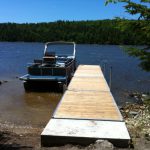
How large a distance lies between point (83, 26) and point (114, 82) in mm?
116778

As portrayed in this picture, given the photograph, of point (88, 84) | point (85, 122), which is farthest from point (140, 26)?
point (88, 84)

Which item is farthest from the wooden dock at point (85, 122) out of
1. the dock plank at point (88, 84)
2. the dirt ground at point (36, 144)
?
the dock plank at point (88, 84)

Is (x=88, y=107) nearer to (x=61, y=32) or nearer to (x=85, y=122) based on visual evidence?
(x=85, y=122)

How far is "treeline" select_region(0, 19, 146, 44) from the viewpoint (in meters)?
132

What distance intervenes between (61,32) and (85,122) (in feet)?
422

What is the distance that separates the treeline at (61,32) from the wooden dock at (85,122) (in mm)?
110478

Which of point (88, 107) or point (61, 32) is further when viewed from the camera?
point (61, 32)

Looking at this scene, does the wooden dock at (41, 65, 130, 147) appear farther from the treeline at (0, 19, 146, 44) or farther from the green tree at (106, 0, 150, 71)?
the treeline at (0, 19, 146, 44)

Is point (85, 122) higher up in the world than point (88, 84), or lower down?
higher up

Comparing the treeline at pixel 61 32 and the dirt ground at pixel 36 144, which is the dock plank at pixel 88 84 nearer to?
the dirt ground at pixel 36 144

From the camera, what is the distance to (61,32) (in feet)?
447

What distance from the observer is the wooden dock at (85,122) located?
7.28 m

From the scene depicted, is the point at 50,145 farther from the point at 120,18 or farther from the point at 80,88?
the point at 80,88

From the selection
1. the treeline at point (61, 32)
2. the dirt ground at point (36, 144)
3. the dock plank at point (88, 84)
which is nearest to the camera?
the dirt ground at point (36, 144)
